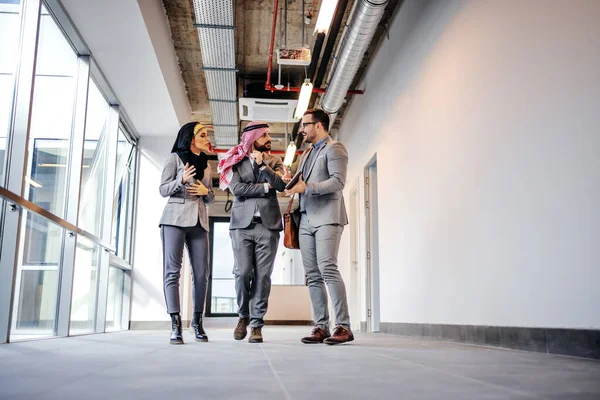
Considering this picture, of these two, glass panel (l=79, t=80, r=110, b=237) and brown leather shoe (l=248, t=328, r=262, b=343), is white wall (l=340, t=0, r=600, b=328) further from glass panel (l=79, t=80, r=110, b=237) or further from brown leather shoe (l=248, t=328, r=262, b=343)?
glass panel (l=79, t=80, r=110, b=237)

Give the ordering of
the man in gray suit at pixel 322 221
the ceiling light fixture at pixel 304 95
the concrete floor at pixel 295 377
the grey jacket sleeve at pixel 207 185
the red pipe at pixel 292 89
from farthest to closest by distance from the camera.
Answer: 1. the red pipe at pixel 292 89
2. the ceiling light fixture at pixel 304 95
3. the grey jacket sleeve at pixel 207 185
4. the man in gray suit at pixel 322 221
5. the concrete floor at pixel 295 377

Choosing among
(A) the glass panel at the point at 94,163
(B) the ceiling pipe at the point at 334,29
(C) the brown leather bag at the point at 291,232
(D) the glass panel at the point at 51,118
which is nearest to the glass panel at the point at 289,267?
(A) the glass panel at the point at 94,163

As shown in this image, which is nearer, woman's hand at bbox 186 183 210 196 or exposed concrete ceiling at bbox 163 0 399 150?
woman's hand at bbox 186 183 210 196

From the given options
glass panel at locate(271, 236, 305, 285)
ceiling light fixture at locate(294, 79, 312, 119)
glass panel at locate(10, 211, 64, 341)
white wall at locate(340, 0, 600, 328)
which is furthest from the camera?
glass panel at locate(271, 236, 305, 285)

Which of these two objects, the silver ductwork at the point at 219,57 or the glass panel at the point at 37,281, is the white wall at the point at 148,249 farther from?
the glass panel at the point at 37,281

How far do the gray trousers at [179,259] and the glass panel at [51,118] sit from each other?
1154 millimetres

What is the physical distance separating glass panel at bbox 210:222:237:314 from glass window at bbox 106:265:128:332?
25.5ft

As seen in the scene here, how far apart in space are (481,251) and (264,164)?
1.37 m

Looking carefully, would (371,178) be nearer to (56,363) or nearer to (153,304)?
(153,304)

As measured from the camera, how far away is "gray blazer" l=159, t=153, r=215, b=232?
3.17m

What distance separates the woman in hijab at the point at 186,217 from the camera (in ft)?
10.3

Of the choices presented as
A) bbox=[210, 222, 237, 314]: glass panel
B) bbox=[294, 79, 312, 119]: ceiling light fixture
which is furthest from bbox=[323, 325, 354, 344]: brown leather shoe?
bbox=[210, 222, 237, 314]: glass panel

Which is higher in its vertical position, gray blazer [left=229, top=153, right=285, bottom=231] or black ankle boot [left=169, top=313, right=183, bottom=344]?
gray blazer [left=229, top=153, right=285, bottom=231]

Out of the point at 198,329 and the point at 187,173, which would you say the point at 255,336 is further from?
the point at 187,173
